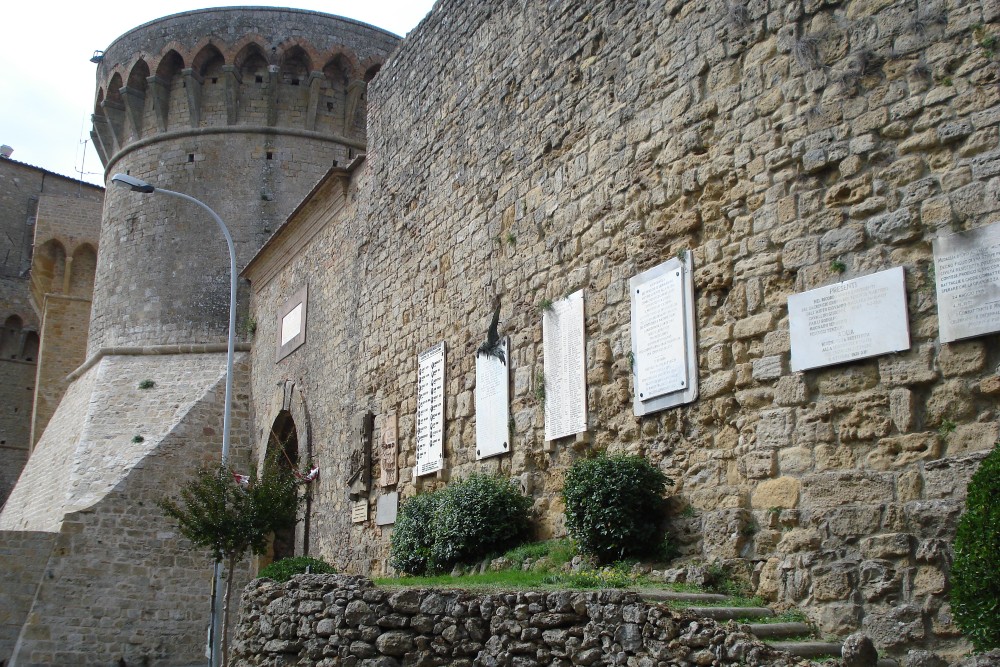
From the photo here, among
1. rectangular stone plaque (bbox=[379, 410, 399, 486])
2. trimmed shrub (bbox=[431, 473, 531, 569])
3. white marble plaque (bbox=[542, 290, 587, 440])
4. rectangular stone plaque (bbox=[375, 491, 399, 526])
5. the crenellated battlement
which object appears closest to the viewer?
white marble plaque (bbox=[542, 290, 587, 440])

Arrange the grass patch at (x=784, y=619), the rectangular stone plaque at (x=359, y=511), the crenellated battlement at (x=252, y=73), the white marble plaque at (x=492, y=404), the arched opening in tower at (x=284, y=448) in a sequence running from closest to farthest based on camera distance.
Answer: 1. the grass patch at (x=784, y=619)
2. the white marble plaque at (x=492, y=404)
3. the rectangular stone plaque at (x=359, y=511)
4. the arched opening in tower at (x=284, y=448)
5. the crenellated battlement at (x=252, y=73)

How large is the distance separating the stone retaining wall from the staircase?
0.92 feet

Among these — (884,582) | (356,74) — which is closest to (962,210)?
(884,582)

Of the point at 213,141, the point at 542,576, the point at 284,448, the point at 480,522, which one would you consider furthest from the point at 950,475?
the point at 213,141

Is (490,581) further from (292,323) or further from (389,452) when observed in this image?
(292,323)

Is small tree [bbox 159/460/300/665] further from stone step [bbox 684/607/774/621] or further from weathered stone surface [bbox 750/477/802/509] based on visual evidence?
stone step [bbox 684/607/774/621]

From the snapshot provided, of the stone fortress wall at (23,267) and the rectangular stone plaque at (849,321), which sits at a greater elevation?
the stone fortress wall at (23,267)

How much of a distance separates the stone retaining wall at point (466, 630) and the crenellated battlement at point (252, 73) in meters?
16.3

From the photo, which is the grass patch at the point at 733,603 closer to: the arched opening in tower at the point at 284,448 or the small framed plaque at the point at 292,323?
the small framed plaque at the point at 292,323

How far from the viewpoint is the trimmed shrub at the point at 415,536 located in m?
10.4

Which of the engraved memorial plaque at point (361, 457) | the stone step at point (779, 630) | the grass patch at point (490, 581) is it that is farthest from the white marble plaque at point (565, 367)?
the engraved memorial plaque at point (361, 457)

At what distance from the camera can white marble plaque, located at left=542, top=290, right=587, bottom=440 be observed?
351 inches

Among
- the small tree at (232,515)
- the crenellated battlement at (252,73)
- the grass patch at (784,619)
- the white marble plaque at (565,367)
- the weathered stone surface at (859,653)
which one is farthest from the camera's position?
the crenellated battlement at (252,73)

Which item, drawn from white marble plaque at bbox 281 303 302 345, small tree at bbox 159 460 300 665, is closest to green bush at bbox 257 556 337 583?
small tree at bbox 159 460 300 665
